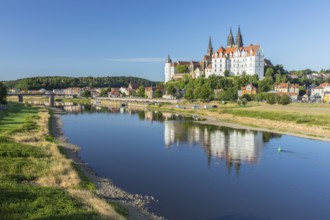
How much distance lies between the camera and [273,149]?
3014cm

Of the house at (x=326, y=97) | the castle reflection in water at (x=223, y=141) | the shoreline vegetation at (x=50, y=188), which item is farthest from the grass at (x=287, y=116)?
the shoreline vegetation at (x=50, y=188)

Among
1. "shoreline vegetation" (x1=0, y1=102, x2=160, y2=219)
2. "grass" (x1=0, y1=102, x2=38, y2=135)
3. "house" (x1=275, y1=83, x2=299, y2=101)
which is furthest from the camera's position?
"house" (x1=275, y1=83, x2=299, y2=101)

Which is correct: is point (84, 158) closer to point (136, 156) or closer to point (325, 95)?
point (136, 156)

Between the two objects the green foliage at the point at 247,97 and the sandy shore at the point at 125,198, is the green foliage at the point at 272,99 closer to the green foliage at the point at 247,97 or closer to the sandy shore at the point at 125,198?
the green foliage at the point at 247,97

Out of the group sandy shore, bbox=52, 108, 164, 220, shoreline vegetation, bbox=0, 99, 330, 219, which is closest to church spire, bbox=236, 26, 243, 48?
shoreline vegetation, bbox=0, 99, 330, 219

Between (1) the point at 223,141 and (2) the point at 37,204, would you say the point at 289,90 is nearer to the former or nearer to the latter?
(1) the point at 223,141

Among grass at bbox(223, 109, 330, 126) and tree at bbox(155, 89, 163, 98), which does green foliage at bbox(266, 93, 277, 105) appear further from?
tree at bbox(155, 89, 163, 98)

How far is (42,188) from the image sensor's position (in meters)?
14.2

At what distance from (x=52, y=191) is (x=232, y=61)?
84.1m

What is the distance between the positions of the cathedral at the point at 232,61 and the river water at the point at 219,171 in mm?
50626

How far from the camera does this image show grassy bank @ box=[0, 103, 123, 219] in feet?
37.4

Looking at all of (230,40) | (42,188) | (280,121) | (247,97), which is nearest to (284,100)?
(247,97)

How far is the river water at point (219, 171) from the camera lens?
1563 centimetres

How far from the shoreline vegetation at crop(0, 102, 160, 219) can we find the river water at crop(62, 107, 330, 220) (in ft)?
4.87
